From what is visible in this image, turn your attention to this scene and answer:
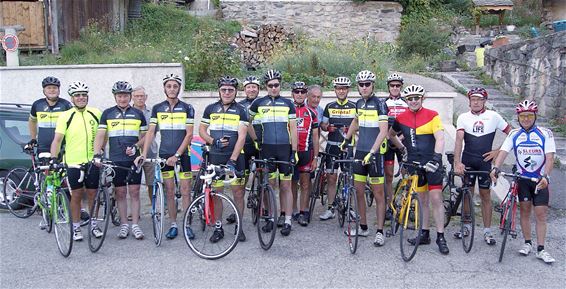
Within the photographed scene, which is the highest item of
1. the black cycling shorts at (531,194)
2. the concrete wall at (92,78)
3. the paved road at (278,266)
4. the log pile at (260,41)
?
the log pile at (260,41)

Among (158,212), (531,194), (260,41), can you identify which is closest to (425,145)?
(531,194)

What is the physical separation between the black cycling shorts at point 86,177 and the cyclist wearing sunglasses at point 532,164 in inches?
184

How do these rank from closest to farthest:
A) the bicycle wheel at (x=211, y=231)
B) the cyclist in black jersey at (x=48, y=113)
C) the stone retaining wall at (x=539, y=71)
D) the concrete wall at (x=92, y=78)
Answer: the bicycle wheel at (x=211, y=231), the cyclist in black jersey at (x=48, y=113), the concrete wall at (x=92, y=78), the stone retaining wall at (x=539, y=71)

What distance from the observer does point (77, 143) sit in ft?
23.8

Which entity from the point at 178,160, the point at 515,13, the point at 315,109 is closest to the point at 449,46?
the point at 515,13

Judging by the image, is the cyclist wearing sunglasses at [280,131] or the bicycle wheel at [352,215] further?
the cyclist wearing sunglasses at [280,131]

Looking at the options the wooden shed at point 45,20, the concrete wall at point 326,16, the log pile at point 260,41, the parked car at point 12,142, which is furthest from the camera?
the concrete wall at point 326,16

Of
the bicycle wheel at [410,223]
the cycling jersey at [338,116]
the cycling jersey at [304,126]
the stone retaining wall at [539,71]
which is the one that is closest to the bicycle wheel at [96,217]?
the cycling jersey at [304,126]

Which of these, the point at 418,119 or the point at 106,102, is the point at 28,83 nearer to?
the point at 106,102

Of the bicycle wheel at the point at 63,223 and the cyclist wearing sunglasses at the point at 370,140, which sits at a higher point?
the cyclist wearing sunglasses at the point at 370,140

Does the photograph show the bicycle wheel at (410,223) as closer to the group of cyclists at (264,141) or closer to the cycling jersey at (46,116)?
the group of cyclists at (264,141)

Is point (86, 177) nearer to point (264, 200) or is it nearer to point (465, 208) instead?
point (264, 200)

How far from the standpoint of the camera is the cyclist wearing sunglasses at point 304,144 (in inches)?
316

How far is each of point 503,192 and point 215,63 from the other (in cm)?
604
